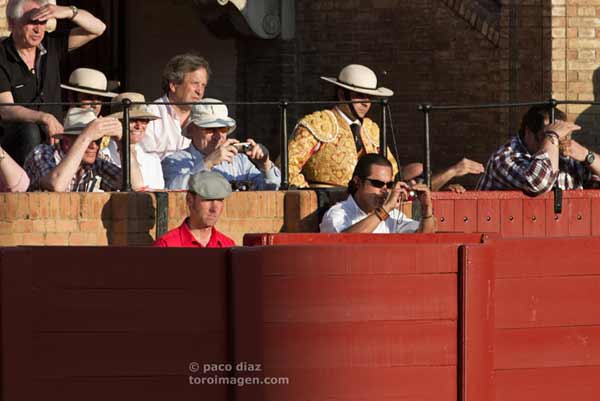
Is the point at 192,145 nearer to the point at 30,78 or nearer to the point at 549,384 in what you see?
the point at 30,78

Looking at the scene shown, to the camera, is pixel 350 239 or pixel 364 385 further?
pixel 350 239

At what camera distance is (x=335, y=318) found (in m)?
10.1

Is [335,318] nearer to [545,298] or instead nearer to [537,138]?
[545,298]

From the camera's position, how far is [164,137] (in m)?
12.7

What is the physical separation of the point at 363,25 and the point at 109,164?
6471 millimetres

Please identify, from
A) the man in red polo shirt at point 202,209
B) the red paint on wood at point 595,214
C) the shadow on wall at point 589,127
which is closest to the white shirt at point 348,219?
the man in red polo shirt at point 202,209

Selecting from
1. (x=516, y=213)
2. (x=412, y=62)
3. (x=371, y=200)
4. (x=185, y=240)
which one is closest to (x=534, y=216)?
(x=516, y=213)

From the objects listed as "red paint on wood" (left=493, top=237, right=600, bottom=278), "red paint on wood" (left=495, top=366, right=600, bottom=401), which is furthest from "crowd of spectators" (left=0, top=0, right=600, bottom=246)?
"red paint on wood" (left=495, top=366, right=600, bottom=401)

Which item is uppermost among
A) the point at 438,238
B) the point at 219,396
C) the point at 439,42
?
the point at 439,42

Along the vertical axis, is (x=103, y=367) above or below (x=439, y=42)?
below

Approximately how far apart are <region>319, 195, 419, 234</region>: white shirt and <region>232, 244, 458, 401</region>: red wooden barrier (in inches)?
58.8

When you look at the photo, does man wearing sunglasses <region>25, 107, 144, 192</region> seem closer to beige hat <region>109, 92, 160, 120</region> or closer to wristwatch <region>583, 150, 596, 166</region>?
beige hat <region>109, 92, 160, 120</region>

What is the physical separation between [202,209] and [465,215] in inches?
109

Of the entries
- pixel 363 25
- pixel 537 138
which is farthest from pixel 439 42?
pixel 537 138
